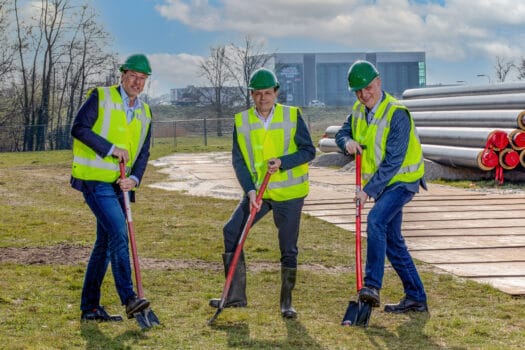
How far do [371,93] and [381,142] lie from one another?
372mm

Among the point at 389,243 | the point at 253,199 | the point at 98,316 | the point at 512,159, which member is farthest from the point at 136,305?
the point at 512,159

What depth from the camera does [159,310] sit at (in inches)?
281

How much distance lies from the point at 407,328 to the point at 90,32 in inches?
1804

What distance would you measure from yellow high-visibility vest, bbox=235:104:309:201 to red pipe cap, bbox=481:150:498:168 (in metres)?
11.3

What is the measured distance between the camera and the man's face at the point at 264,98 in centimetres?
677

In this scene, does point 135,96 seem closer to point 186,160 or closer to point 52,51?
point 186,160

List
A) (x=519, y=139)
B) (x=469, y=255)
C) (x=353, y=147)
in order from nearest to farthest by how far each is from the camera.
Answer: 1. (x=353, y=147)
2. (x=469, y=255)
3. (x=519, y=139)

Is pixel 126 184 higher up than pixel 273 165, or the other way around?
pixel 273 165

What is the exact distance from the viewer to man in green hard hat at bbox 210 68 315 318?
6.85 m

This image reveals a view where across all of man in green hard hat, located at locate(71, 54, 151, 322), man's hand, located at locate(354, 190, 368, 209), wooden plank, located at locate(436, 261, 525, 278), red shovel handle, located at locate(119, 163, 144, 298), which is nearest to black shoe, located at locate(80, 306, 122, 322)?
man in green hard hat, located at locate(71, 54, 151, 322)

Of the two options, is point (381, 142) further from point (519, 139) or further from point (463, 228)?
point (519, 139)

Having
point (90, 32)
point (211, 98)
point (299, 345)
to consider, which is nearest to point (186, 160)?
point (90, 32)

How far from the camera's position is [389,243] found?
7.06 metres

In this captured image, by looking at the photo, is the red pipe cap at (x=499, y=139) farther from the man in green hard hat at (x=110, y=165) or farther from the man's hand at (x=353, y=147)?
the man in green hard hat at (x=110, y=165)
